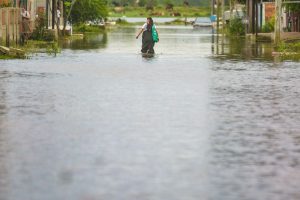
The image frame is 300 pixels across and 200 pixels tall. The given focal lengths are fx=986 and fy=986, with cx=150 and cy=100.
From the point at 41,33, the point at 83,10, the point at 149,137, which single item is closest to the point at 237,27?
the point at 83,10

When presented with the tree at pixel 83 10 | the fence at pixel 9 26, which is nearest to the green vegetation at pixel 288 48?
the fence at pixel 9 26

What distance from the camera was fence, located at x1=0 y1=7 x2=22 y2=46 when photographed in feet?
127

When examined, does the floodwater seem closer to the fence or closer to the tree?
the fence

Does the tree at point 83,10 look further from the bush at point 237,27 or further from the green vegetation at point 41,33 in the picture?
the green vegetation at point 41,33

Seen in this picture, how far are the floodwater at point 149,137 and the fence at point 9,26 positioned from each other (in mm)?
12617

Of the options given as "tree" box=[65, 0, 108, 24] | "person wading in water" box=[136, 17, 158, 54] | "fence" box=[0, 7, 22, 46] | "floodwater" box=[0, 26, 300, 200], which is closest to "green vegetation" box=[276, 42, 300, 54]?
"person wading in water" box=[136, 17, 158, 54]

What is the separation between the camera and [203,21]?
12656cm

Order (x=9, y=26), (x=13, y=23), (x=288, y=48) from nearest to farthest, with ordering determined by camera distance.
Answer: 1. (x=9, y=26)
2. (x=13, y=23)
3. (x=288, y=48)

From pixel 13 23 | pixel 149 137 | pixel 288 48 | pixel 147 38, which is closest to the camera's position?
pixel 149 137

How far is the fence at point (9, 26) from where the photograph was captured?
38.6m

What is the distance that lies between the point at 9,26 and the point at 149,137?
27.4 meters

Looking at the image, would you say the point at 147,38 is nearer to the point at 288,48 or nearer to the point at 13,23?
the point at 13,23

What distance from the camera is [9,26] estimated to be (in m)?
40.0

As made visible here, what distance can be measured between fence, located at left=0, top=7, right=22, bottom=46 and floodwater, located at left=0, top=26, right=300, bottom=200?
1262cm
